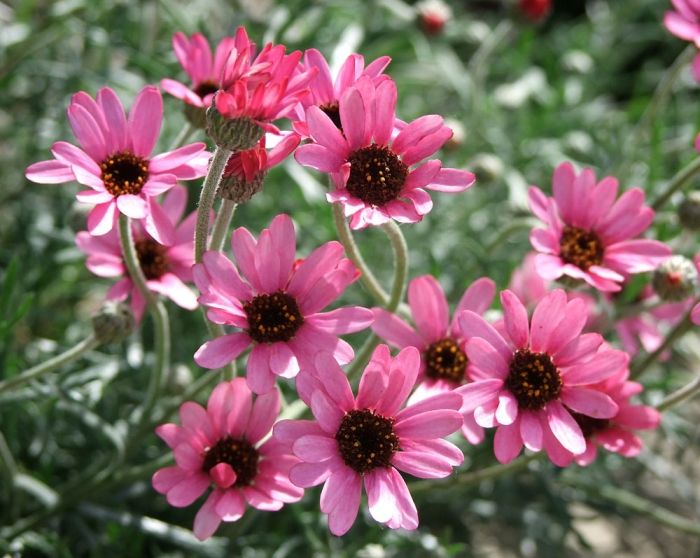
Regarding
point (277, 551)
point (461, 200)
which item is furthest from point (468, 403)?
point (461, 200)

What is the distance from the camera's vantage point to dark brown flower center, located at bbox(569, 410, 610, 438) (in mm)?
1865

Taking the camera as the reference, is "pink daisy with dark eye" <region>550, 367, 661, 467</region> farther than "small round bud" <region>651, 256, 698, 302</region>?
No

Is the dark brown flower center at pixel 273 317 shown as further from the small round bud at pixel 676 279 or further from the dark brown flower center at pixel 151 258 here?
the small round bud at pixel 676 279

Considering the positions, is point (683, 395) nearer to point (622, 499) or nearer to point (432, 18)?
point (622, 499)

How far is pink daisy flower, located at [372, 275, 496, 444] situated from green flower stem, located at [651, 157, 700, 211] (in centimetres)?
60

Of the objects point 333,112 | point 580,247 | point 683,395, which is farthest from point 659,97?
point 333,112

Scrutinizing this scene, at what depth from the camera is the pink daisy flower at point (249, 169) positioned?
151cm

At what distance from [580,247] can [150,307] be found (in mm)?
907

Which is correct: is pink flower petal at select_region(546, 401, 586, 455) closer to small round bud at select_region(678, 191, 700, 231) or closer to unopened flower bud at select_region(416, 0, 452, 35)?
small round bud at select_region(678, 191, 700, 231)

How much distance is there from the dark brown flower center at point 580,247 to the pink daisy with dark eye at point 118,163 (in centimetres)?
78

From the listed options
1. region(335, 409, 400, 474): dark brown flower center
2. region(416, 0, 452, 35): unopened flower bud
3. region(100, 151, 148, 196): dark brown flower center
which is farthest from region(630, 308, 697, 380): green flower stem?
region(416, 0, 452, 35): unopened flower bud

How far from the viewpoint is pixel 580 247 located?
1.91 m

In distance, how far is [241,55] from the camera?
1477 millimetres

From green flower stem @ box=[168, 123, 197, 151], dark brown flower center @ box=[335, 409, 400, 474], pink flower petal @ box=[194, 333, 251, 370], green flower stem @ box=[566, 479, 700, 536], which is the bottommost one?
green flower stem @ box=[566, 479, 700, 536]
